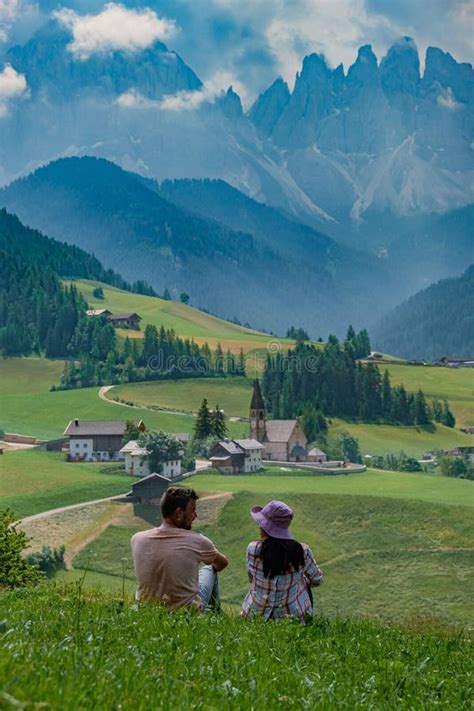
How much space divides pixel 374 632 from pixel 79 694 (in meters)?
6.44

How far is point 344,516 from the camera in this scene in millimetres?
76750

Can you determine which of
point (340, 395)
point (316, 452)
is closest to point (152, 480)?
point (316, 452)

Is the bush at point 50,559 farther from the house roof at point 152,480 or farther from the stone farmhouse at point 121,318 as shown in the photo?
the stone farmhouse at point 121,318

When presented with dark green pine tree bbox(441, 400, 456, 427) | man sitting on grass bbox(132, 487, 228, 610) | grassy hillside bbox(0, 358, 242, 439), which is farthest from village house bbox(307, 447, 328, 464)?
man sitting on grass bbox(132, 487, 228, 610)

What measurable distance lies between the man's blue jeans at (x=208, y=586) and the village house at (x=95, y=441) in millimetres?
91413

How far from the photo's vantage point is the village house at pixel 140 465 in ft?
314

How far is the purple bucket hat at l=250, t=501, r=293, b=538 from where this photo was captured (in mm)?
11000

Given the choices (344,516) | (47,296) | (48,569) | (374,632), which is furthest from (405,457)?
(374,632)

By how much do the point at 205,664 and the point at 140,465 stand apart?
297 ft

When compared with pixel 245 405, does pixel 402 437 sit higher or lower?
lower

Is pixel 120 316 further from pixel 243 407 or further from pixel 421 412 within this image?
pixel 421 412

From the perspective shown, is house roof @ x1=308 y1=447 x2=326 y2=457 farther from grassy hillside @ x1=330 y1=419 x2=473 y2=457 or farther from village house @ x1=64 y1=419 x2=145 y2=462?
village house @ x1=64 y1=419 x2=145 y2=462

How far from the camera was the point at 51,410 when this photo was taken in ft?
402

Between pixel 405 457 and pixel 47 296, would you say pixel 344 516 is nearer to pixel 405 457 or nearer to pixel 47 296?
pixel 405 457
